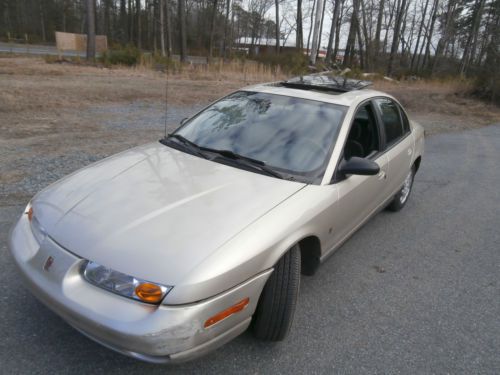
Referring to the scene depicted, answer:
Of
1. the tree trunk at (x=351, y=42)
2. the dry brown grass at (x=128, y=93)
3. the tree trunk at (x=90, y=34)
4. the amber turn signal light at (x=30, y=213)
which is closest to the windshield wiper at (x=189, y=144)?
the amber turn signal light at (x=30, y=213)

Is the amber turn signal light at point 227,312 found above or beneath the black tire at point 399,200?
above

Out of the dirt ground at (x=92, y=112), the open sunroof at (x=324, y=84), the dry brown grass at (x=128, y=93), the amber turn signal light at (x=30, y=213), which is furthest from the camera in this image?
the dry brown grass at (x=128, y=93)

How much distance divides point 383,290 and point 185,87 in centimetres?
1255

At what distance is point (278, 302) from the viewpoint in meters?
2.34

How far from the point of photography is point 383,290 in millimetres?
3221

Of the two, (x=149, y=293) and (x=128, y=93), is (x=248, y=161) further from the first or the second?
(x=128, y=93)

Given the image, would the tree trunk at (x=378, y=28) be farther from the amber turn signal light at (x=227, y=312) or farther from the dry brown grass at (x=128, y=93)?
the amber turn signal light at (x=227, y=312)

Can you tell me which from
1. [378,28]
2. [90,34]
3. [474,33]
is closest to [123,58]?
[90,34]

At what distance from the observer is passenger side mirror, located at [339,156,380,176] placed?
9.44ft

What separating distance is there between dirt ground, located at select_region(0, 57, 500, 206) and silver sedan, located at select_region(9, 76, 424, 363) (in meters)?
2.30

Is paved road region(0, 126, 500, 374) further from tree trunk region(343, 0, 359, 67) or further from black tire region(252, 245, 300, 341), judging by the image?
tree trunk region(343, 0, 359, 67)

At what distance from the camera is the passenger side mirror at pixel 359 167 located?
288cm

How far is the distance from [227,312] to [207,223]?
0.50m

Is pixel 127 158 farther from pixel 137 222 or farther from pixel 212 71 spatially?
pixel 212 71
